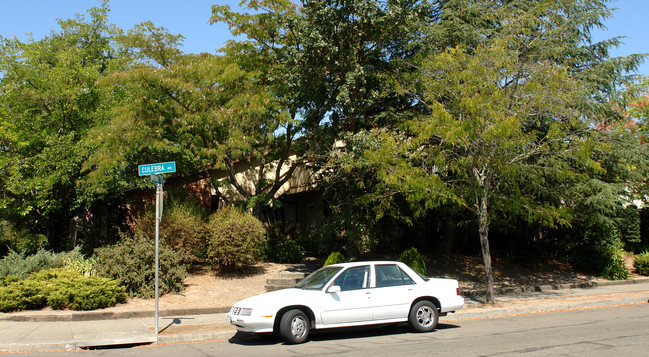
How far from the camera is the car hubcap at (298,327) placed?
867 cm

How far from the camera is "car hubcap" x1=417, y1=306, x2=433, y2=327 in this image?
9.56 metres

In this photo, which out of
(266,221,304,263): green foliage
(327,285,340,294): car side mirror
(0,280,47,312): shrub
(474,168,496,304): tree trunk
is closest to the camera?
(327,285,340,294): car side mirror


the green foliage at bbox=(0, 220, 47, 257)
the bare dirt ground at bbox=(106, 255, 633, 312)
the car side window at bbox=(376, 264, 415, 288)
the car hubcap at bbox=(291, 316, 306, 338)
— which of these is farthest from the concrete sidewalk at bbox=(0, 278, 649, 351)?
the green foliage at bbox=(0, 220, 47, 257)

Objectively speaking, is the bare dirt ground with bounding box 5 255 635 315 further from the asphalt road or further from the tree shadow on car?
the asphalt road

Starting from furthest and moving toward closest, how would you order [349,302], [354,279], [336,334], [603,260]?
1. [603,260]
2. [336,334]
3. [354,279]
4. [349,302]

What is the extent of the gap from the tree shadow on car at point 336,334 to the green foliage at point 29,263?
7.01 m

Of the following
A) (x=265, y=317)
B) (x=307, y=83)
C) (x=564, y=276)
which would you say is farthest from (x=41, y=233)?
(x=564, y=276)

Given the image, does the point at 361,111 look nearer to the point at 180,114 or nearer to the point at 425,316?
the point at 180,114

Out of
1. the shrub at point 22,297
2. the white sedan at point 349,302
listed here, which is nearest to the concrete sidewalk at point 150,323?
the shrub at point 22,297

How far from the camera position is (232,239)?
15062 millimetres

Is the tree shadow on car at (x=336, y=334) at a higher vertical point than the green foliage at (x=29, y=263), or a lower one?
lower

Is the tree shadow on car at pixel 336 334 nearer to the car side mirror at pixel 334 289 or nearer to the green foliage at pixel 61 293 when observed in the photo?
the car side mirror at pixel 334 289

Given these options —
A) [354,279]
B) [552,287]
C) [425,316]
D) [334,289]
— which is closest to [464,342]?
[425,316]

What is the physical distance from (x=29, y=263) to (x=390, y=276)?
9854 millimetres
